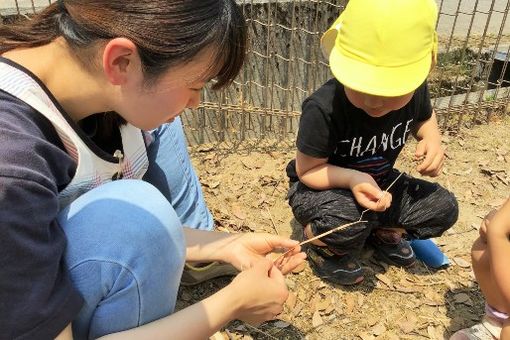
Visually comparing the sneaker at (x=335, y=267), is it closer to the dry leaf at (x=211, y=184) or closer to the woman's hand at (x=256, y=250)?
the woman's hand at (x=256, y=250)

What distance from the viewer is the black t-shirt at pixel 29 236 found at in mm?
929

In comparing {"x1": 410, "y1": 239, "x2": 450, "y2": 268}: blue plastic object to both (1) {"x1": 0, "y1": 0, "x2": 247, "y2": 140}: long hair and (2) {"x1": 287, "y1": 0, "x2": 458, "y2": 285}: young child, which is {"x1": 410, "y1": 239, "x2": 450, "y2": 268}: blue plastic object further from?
(1) {"x1": 0, "y1": 0, "x2": 247, "y2": 140}: long hair

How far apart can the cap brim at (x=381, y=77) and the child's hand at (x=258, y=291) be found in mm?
581

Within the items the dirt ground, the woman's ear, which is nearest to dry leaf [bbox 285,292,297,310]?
the dirt ground

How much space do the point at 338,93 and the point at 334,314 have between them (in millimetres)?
759

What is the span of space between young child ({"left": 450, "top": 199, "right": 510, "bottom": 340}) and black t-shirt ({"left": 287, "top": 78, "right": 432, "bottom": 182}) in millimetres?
488

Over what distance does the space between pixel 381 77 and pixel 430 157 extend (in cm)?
51

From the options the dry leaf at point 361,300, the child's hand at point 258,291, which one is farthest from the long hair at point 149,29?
the dry leaf at point 361,300

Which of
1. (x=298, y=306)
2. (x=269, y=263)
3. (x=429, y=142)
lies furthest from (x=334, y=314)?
(x=429, y=142)

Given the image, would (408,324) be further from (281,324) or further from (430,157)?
(430,157)

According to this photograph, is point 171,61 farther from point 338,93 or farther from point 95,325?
point 338,93

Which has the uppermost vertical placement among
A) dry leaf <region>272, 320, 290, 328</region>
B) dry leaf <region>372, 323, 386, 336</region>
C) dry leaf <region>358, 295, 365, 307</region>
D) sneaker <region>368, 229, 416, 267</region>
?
sneaker <region>368, 229, 416, 267</region>

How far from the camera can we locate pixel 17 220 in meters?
0.93

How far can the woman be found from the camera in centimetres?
97
